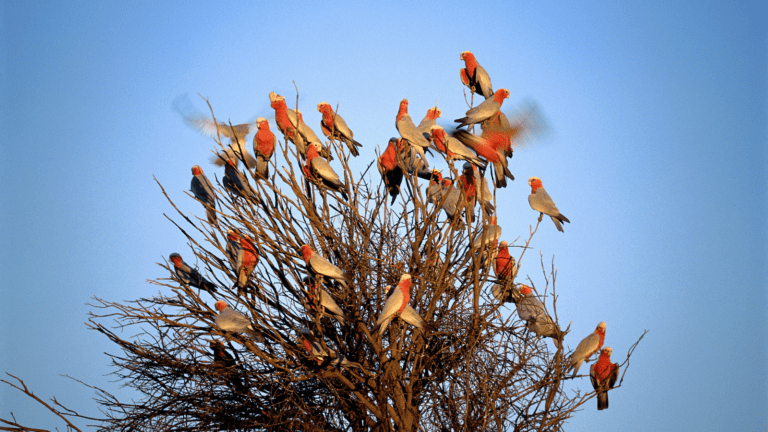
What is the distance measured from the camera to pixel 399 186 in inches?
259

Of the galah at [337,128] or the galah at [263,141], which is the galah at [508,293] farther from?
the galah at [263,141]

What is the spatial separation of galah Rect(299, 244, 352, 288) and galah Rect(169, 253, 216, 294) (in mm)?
1378

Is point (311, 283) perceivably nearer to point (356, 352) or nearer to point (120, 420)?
point (356, 352)

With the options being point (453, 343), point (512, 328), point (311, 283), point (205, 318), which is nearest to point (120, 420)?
point (205, 318)

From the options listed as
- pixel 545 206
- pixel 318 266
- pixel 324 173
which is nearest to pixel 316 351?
pixel 318 266

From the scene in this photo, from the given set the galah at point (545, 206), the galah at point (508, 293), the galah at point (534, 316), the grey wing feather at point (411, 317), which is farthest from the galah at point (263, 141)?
the galah at point (534, 316)

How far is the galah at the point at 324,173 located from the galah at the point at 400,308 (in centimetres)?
172

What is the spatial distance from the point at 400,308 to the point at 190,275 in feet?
10.4

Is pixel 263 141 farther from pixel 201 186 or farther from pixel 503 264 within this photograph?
pixel 503 264

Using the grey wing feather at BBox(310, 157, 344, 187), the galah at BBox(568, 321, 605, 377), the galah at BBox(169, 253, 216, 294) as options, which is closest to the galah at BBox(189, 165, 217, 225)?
the galah at BBox(169, 253, 216, 294)

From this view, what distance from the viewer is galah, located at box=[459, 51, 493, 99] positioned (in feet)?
23.2

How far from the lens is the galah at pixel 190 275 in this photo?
20.5 feet

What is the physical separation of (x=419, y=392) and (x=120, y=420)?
3031 mm

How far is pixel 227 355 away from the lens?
5953 millimetres
